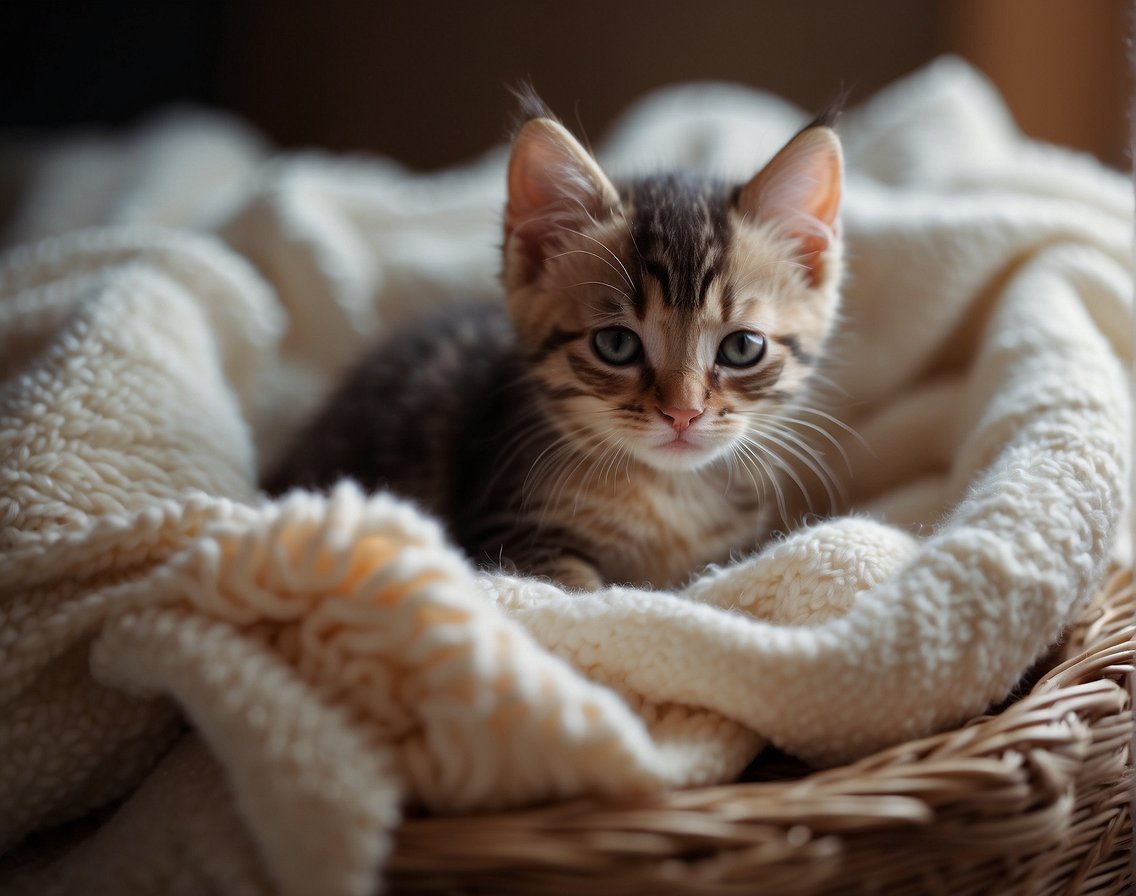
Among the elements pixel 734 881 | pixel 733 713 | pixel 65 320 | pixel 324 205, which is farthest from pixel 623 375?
pixel 324 205

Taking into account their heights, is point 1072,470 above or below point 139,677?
above

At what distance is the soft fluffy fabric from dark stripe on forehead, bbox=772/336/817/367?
0.24 metres

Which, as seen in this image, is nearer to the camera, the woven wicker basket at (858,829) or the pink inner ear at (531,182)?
the woven wicker basket at (858,829)

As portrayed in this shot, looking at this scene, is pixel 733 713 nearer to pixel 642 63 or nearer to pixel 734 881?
pixel 734 881

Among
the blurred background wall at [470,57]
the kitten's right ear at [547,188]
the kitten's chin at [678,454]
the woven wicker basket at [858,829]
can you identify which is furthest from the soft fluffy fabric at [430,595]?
the blurred background wall at [470,57]

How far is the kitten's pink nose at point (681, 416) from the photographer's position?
1102 mm

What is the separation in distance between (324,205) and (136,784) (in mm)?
1271

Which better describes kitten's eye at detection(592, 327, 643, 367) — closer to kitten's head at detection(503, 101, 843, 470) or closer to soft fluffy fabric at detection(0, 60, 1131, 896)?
kitten's head at detection(503, 101, 843, 470)

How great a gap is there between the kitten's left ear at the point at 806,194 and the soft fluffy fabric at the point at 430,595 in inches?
11.8

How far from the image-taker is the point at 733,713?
862 millimetres

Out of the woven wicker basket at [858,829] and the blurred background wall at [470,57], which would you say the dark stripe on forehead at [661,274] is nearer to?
the woven wicker basket at [858,829]

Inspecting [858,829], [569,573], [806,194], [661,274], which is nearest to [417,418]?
[569,573]

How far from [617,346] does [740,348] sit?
15 cm

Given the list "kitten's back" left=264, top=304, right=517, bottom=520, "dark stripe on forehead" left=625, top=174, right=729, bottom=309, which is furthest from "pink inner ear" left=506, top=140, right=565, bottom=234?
"kitten's back" left=264, top=304, right=517, bottom=520
